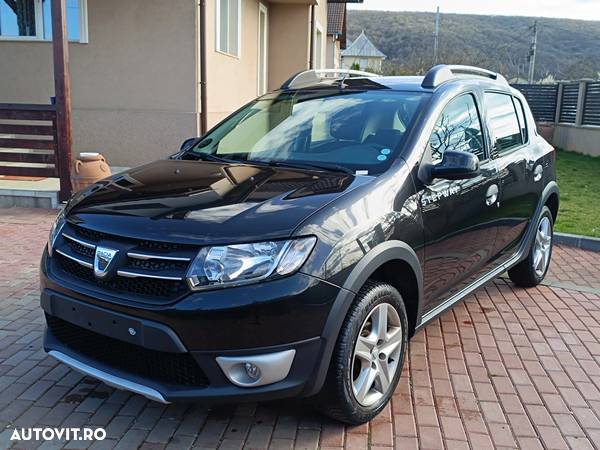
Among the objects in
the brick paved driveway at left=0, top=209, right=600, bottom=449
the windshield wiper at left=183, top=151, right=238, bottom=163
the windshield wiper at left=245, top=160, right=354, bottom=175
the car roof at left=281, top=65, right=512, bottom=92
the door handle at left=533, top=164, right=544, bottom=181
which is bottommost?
the brick paved driveway at left=0, top=209, right=600, bottom=449

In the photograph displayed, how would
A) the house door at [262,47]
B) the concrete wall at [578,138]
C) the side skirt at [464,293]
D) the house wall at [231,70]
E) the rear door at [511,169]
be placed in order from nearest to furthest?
the side skirt at [464,293] → the rear door at [511,169] → the house wall at [231,70] → the house door at [262,47] → the concrete wall at [578,138]

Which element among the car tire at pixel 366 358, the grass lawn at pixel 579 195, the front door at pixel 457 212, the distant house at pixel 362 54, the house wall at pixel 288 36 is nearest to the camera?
the car tire at pixel 366 358

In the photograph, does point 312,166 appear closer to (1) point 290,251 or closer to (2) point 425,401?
(1) point 290,251

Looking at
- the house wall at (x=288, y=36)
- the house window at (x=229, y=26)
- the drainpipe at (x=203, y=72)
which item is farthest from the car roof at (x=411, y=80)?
the house wall at (x=288, y=36)

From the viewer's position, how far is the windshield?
140 inches

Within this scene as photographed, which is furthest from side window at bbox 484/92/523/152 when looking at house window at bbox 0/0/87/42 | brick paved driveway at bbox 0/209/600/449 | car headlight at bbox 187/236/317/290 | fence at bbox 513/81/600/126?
fence at bbox 513/81/600/126

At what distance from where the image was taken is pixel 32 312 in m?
4.49

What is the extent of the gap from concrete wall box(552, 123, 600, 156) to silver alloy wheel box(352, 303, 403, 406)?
15374mm

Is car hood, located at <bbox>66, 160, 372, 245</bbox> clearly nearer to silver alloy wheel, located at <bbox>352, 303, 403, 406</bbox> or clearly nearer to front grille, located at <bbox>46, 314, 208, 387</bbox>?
front grille, located at <bbox>46, 314, 208, 387</bbox>

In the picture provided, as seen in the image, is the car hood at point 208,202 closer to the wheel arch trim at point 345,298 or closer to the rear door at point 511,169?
the wheel arch trim at point 345,298

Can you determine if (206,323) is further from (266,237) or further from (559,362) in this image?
(559,362)

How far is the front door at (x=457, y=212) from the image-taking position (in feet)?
11.4

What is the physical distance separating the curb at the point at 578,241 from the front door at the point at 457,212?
3.43 m

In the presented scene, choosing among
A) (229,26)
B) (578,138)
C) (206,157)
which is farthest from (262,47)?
(206,157)
